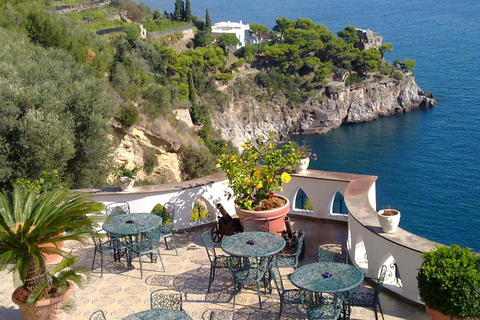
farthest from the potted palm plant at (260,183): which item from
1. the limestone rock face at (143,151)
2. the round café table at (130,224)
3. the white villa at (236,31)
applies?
the white villa at (236,31)

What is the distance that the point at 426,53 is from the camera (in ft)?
304

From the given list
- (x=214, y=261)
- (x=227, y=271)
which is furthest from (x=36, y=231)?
(x=227, y=271)

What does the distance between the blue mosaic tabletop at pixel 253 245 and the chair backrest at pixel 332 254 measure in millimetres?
582

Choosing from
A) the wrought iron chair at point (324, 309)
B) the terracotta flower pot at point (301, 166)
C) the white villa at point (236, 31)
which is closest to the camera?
the wrought iron chair at point (324, 309)

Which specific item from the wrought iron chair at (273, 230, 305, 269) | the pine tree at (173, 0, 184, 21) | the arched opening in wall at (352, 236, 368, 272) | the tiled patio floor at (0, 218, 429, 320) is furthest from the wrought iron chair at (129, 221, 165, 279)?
the pine tree at (173, 0, 184, 21)

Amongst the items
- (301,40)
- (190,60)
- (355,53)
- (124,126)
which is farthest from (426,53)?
(124,126)

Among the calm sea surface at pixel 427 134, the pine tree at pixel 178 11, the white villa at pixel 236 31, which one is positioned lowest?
the calm sea surface at pixel 427 134

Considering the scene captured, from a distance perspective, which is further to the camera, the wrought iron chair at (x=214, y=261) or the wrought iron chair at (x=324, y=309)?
the wrought iron chair at (x=214, y=261)

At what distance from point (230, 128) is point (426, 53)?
48289mm

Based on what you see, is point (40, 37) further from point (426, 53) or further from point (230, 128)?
point (426, 53)

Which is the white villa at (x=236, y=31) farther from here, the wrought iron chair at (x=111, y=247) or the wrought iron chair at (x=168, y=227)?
the wrought iron chair at (x=111, y=247)

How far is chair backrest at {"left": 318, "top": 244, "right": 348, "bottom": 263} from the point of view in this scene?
6.21 metres

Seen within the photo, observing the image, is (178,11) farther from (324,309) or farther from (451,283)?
(451,283)

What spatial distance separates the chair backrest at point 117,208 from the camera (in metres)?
7.75
